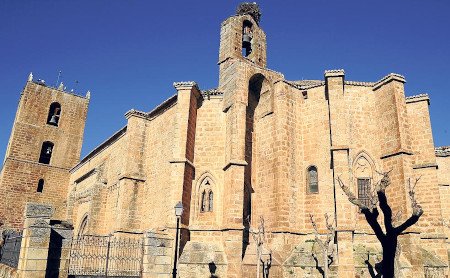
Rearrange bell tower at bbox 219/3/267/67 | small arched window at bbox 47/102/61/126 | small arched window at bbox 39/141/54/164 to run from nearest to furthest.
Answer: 1. bell tower at bbox 219/3/267/67
2. small arched window at bbox 39/141/54/164
3. small arched window at bbox 47/102/61/126

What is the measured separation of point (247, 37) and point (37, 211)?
50.2 feet

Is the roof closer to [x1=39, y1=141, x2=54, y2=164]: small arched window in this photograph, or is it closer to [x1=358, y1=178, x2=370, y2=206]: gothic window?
[x1=39, y1=141, x2=54, y2=164]: small arched window

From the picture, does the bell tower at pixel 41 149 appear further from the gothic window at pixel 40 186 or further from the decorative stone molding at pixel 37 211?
the decorative stone molding at pixel 37 211

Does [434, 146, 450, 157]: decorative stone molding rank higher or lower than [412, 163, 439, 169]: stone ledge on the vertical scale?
higher

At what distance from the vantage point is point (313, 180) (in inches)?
568

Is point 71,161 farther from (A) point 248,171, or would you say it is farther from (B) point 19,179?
(A) point 248,171

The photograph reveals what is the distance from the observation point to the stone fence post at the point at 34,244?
842 centimetres

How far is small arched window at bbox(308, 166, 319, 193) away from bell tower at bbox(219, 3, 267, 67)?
8197mm

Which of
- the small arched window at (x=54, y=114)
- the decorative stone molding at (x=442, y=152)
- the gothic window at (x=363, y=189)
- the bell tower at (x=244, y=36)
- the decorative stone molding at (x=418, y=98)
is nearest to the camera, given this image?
the gothic window at (x=363, y=189)

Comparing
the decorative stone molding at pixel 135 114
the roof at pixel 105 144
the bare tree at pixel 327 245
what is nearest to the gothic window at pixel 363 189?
the bare tree at pixel 327 245

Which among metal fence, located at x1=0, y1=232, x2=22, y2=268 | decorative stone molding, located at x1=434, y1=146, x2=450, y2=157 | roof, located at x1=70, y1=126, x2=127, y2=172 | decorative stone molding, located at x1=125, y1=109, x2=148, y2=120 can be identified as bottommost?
metal fence, located at x1=0, y1=232, x2=22, y2=268

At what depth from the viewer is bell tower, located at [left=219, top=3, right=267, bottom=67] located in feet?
64.6

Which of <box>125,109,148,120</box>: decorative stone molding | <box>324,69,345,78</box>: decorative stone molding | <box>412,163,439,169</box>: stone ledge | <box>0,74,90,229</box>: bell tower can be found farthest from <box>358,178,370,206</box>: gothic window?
<box>0,74,90,229</box>: bell tower

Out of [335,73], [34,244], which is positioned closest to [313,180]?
[335,73]
